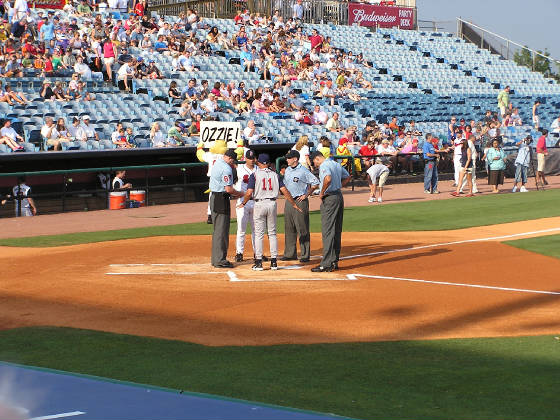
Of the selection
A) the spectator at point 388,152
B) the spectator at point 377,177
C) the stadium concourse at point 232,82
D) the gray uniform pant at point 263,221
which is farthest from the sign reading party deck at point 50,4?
the gray uniform pant at point 263,221

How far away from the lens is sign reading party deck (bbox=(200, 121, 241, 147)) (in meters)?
19.7

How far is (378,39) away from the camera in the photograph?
157ft

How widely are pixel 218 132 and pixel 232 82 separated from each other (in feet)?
46.2

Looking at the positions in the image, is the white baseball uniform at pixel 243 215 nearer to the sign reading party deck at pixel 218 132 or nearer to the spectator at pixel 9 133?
the sign reading party deck at pixel 218 132

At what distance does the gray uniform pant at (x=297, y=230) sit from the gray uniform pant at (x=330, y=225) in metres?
1.26

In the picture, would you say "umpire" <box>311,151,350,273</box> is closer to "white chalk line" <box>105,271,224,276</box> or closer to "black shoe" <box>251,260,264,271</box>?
"black shoe" <box>251,260,264,271</box>

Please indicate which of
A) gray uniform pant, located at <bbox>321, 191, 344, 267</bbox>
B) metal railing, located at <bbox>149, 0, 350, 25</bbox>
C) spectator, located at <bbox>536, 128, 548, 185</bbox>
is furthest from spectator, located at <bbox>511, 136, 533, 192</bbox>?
metal railing, located at <bbox>149, 0, 350, 25</bbox>

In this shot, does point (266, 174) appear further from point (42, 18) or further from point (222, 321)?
point (42, 18)

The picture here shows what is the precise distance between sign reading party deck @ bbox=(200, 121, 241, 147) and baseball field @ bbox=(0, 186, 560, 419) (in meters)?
2.23

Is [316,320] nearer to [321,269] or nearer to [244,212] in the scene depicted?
[321,269]

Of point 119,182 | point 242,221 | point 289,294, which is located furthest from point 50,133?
point 289,294

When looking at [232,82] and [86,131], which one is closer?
[86,131]

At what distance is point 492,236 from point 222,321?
32.8ft

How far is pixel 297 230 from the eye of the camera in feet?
54.6
